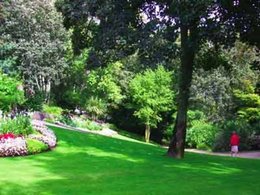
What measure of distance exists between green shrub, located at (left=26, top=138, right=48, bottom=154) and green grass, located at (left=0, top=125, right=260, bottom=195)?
333 mm

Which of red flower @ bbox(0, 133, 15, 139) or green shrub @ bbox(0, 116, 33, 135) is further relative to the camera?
green shrub @ bbox(0, 116, 33, 135)

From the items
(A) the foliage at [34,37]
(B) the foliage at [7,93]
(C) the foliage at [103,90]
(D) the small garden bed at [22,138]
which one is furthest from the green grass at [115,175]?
(C) the foliage at [103,90]

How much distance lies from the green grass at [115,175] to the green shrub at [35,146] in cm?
33

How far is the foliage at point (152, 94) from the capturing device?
157ft

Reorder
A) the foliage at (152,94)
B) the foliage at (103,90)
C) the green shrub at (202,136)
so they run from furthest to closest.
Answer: the foliage at (103,90), the foliage at (152,94), the green shrub at (202,136)

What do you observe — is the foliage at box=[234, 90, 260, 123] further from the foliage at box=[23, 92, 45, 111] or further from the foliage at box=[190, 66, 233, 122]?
the foliage at box=[23, 92, 45, 111]

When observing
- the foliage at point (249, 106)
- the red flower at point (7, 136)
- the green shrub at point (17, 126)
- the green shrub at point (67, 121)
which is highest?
the foliage at point (249, 106)

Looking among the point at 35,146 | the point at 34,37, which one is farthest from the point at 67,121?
the point at 35,146

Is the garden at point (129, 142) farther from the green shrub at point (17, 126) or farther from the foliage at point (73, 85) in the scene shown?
the foliage at point (73, 85)

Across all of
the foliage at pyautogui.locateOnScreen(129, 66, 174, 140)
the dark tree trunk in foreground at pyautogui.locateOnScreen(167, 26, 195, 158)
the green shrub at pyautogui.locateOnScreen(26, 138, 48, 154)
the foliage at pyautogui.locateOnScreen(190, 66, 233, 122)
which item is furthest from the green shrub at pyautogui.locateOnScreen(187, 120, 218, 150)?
the green shrub at pyautogui.locateOnScreen(26, 138, 48, 154)

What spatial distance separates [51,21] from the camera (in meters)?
45.2

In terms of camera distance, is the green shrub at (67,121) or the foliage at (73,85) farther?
the foliage at (73,85)

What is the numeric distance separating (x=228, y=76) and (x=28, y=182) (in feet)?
128

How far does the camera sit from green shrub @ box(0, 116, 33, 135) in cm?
1872
